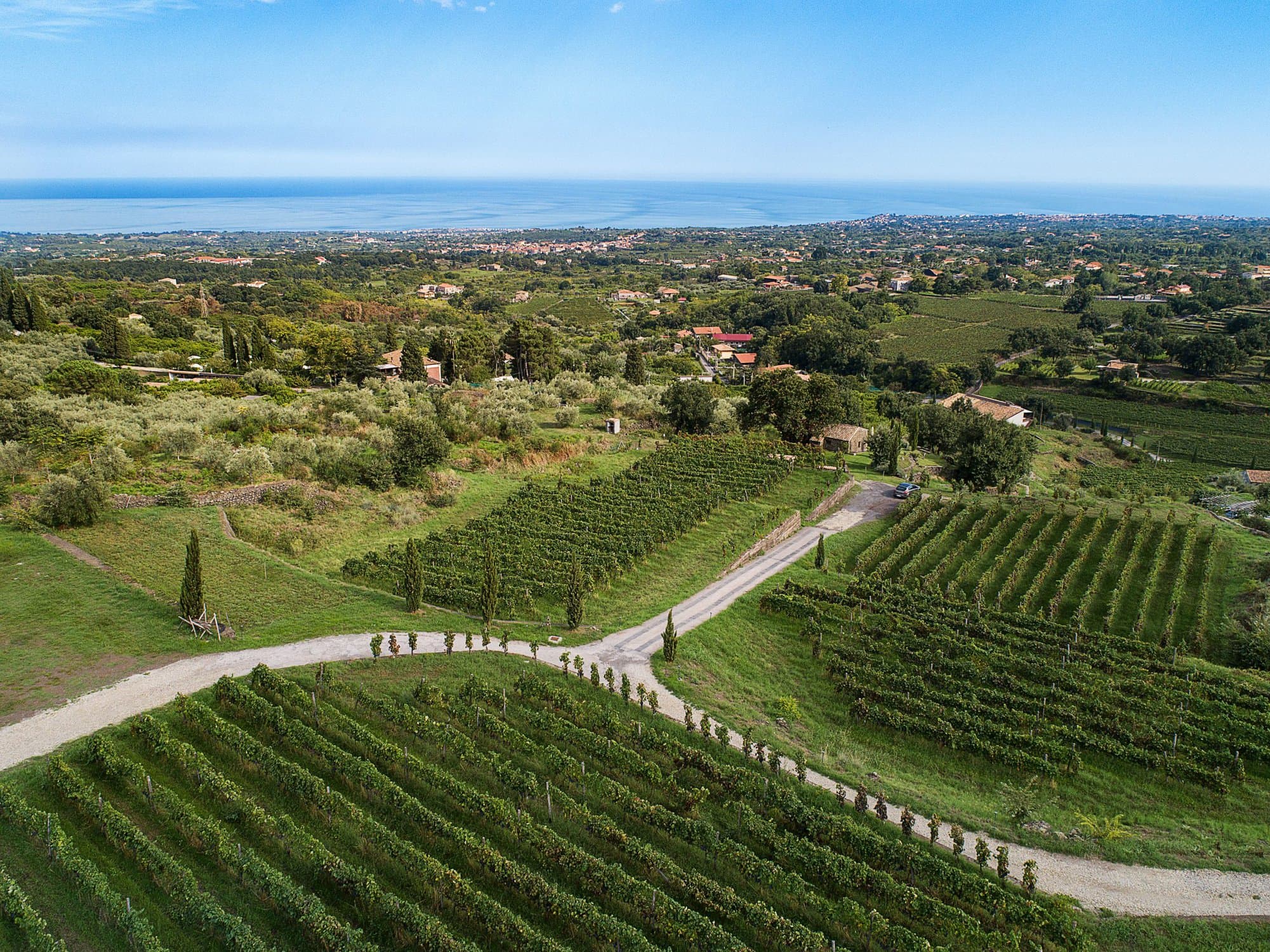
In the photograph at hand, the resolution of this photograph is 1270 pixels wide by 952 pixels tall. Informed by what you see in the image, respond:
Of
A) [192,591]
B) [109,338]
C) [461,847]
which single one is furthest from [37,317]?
[461,847]

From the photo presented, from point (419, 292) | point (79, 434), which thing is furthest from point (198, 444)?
point (419, 292)

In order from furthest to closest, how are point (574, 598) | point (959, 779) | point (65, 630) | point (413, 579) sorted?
point (413, 579), point (574, 598), point (65, 630), point (959, 779)

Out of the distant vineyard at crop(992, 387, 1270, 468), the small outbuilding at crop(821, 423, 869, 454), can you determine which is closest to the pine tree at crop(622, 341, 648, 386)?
the small outbuilding at crop(821, 423, 869, 454)

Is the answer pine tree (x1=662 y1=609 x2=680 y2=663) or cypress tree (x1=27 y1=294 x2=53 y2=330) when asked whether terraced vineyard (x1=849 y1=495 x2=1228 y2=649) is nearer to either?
pine tree (x1=662 y1=609 x2=680 y2=663)

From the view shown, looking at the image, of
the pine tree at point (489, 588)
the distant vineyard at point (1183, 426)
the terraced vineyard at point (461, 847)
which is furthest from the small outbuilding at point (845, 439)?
the terraced vineyard at point (461, 847)

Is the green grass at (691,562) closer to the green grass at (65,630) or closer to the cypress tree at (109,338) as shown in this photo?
the green grass at (65,630)

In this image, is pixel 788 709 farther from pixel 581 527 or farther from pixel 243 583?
pixel 243 583
